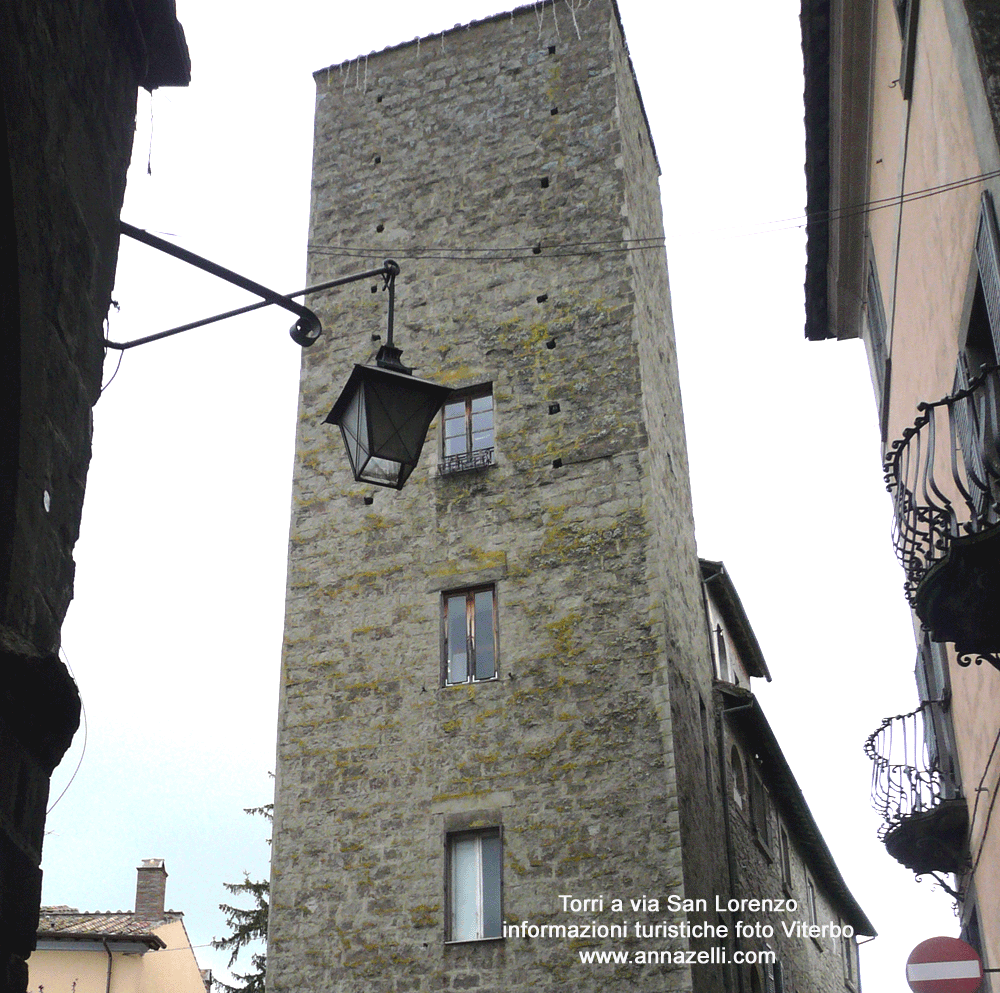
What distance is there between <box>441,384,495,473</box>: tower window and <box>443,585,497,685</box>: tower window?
1.56 metres

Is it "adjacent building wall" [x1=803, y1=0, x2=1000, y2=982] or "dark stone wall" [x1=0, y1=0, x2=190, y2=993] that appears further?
"adjacent building wall" [x1=803, y1=0, x2=1000, y2=982]

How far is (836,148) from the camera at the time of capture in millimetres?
11430

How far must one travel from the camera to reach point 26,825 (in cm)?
370

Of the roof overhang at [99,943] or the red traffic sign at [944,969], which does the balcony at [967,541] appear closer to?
the red traffic sign at [944,969]

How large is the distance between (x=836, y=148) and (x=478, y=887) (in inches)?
303

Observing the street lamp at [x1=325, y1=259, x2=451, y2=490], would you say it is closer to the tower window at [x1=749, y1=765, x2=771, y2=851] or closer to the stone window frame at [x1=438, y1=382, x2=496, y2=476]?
the stone window frame at [x1=438, y1=382, x2=496, y2=476]

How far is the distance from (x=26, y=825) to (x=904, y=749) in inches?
321

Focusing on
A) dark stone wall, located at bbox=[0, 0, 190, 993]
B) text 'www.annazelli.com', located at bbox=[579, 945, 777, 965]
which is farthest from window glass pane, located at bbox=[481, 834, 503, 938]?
dark stone wall, located at bbox=[0, 0, 190, 993]

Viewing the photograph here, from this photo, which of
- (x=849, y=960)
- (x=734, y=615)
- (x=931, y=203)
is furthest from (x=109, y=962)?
(x=931, y=203)

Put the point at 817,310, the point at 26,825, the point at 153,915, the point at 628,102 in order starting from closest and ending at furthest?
the point at 26,825 < the point at 817,310 < the point at 628,102 < the point at 153,915

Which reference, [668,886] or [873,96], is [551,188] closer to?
[873,96]

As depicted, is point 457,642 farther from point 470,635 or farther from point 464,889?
point 464,889

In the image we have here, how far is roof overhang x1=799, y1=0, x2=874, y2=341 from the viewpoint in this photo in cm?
1041

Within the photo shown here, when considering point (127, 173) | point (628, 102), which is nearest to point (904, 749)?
point (127, 173)
